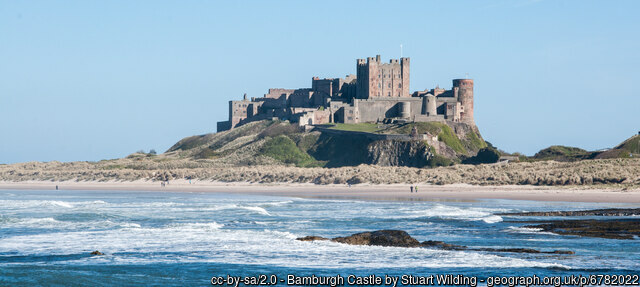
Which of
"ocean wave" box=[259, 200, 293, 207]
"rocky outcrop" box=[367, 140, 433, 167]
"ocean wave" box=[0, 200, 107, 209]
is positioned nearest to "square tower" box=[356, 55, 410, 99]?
"rocky outcrop" box=[367, 140, 433, 167]

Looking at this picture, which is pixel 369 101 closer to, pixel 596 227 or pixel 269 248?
pixel 596 227

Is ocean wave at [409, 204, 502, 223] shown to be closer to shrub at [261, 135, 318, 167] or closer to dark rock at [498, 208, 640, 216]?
dark rock at [498, 208, 640, 216]

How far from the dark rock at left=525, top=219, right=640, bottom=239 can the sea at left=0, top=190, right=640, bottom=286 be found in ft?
3.11

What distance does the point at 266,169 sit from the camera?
73875mm

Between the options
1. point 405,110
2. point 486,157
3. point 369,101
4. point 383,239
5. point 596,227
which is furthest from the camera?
point 369,101

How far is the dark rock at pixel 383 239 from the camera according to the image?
25.4 meters

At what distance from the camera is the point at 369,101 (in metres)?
95.4

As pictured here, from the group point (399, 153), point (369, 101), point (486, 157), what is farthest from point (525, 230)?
point (369, 101)

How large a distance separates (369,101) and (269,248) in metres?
71.0

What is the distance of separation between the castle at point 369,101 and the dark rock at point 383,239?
209 ft

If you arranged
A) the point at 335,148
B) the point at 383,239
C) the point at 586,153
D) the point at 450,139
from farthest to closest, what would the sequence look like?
1. the point at 450,139
2. the point at 335,148
3. the point at 586,153
4. the point at 383,239

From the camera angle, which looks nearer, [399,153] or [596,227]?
[596,227]

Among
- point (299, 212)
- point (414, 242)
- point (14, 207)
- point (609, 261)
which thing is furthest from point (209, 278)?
point (14, 207)

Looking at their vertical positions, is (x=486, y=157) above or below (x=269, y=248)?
above
